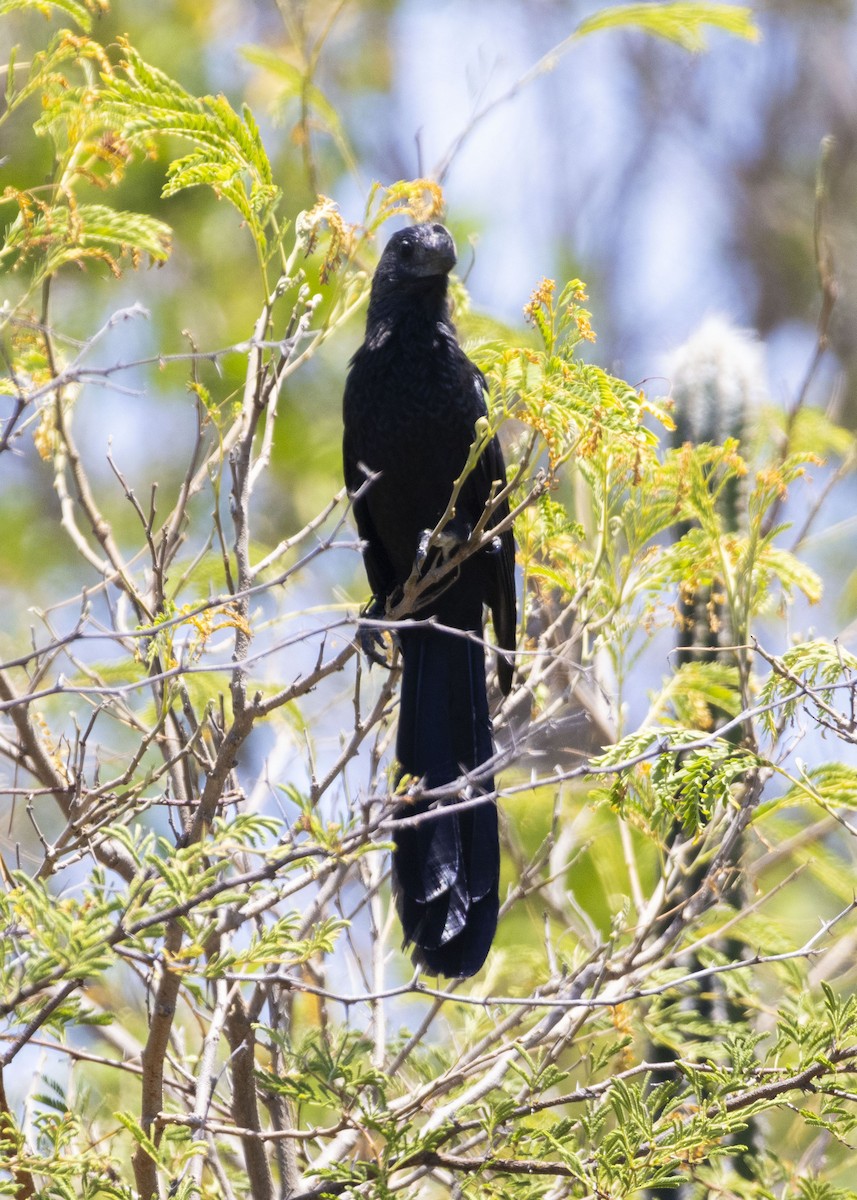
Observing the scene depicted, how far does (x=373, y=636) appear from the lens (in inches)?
139

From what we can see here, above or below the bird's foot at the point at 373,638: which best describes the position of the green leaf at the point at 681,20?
above

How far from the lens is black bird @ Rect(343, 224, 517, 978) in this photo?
128 inches

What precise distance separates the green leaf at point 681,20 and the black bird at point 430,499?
0.65 meters

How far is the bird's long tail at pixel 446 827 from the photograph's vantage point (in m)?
2.86

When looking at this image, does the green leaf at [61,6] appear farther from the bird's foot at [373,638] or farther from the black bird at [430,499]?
the bird's foot at [373,638]

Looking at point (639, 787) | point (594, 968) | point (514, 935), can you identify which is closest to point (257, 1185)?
point (594, 968)

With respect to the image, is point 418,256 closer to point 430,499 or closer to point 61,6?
point 430,499

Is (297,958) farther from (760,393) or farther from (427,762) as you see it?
(760,393)

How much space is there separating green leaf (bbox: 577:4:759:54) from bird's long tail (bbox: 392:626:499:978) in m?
1.59

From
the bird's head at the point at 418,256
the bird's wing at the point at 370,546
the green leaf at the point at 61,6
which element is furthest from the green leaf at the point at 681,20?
the green leaf at the point at 61,6

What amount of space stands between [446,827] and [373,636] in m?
0.70

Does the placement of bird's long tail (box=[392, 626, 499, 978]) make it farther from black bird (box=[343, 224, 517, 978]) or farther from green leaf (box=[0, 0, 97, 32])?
green leaf (box=[0, 0, 97, 32])

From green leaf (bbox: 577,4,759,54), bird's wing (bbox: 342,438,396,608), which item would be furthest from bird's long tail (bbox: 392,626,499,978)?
green leaf (bbox: 577,4,759,54)

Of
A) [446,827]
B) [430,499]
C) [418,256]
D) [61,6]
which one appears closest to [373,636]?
[430,499]
